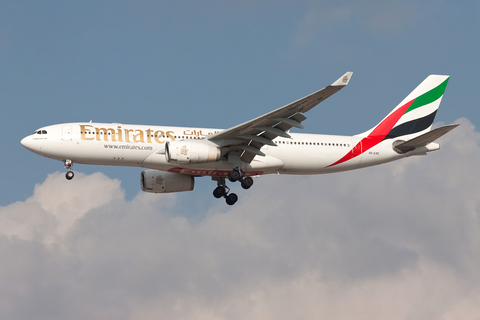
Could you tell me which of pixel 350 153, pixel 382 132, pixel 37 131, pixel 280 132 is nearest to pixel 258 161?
pixel 280 132

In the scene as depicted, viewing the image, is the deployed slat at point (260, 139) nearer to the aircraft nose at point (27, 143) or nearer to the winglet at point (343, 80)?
the winglet at point (343, 80)

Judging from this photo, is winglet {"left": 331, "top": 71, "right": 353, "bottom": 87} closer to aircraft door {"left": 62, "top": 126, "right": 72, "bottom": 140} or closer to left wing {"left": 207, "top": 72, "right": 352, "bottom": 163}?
left wing {"left": 207, "top": 72, "right": 352, "bottom": 163}

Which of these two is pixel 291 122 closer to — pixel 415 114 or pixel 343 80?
pixel 343 80

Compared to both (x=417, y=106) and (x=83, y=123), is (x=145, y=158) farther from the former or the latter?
(x=417, y=106)

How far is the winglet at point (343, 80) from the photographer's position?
31469 millimetres

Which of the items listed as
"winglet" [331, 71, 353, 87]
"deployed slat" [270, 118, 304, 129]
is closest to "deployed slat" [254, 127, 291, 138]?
"deployed slat" [270, 118, 304, 129]

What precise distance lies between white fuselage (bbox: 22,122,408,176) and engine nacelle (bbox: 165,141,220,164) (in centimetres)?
113

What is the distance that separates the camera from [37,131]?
128ft

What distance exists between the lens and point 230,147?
38938 mm

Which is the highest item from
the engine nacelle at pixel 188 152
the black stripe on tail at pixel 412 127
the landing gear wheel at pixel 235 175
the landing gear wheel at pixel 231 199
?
the black stripe on tail at pixel 412 127

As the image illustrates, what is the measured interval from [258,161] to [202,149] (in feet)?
14.9

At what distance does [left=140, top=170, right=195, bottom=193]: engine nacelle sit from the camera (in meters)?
43.7

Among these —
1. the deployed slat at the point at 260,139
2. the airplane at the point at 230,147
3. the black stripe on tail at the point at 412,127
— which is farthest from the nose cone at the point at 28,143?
the black stripe on tail at the point at 412,127

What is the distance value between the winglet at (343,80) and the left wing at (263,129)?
1659 mm
